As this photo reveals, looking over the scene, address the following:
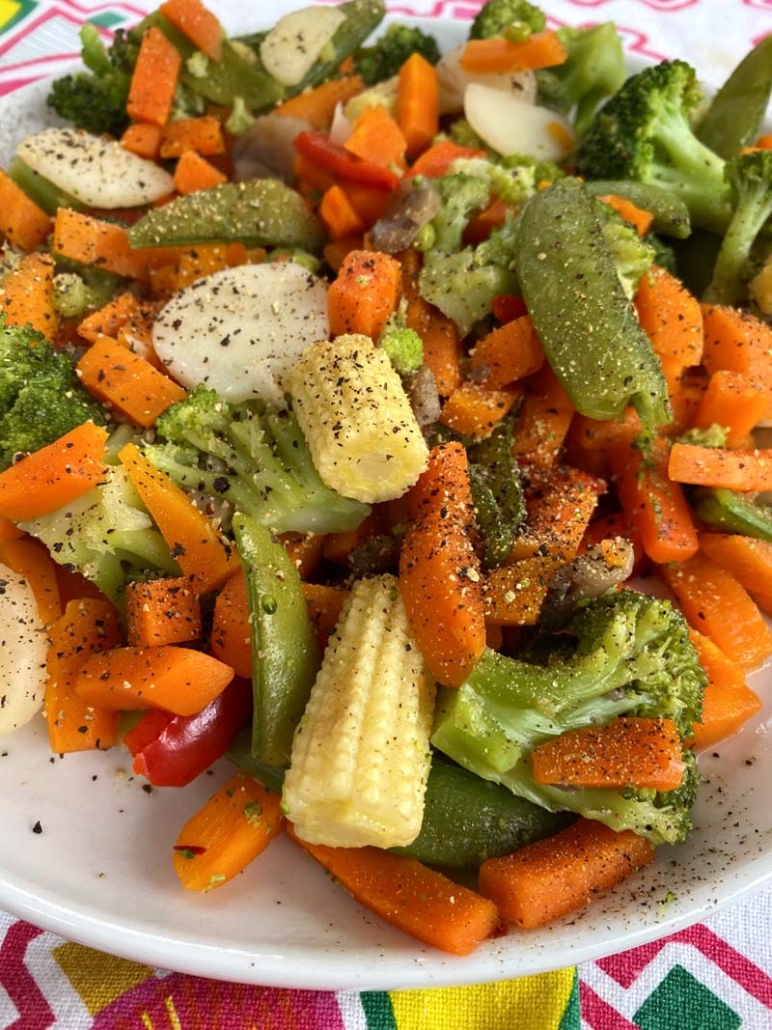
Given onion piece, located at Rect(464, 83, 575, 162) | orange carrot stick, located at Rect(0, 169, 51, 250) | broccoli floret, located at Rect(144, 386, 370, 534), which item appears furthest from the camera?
onion piece, located at Rect(464, 83, 575, 162)

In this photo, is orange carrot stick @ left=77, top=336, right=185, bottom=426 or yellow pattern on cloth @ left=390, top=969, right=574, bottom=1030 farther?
orange carrot stick @ left=77, top=336, right=185, bottom=426

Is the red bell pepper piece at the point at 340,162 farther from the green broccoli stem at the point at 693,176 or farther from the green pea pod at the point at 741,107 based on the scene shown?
the green pea pod at the point at 741,107

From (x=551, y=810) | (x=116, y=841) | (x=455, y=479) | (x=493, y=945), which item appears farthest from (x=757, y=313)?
(x=116, y=841)

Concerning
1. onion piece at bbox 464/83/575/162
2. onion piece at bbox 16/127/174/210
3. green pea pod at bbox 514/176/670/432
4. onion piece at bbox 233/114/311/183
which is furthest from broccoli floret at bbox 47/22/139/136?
green pea pod at bbox 514/176/670/432

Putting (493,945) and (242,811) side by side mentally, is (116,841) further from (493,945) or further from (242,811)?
(493,945)

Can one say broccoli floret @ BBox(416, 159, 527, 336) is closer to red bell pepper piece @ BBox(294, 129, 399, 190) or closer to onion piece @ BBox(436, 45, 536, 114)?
red bell pepper piece @ BBox(294, 129, 399, 190)

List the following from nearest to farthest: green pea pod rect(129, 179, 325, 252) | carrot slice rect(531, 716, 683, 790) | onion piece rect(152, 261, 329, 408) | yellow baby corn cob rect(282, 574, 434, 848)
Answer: yellow baby corn cob rect(282, 574, 434, 848), carrot slice rect(531, 716, 683, 790), onion piece rect(152, 261, 329, 408), green pea pod rect(129, 179, 325, 252)

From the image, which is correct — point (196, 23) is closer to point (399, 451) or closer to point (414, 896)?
point (399, 451)
